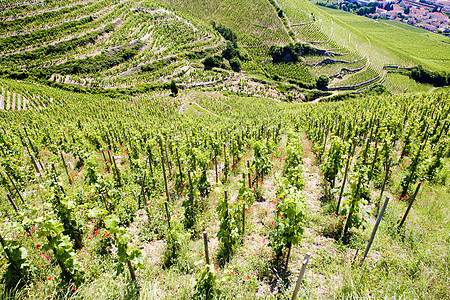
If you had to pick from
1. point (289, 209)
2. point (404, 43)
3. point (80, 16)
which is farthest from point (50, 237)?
point (404, 43)

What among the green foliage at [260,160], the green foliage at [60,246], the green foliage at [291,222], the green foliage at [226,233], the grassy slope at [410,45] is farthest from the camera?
the grassy slope at [410,45]

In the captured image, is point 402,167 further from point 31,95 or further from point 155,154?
point 31,95

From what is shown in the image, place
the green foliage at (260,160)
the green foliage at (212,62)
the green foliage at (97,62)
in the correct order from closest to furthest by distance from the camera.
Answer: the green foliage at (260,160) → the green foliage at (97,62) → the green foliage at (212,62)

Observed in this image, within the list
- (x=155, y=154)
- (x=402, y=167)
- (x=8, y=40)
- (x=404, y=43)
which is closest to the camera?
(x=402, y=167)

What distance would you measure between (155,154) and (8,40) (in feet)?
277

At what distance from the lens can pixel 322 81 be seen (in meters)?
63.5

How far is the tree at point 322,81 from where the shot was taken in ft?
208

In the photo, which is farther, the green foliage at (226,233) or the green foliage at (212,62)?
the green foliage at (212,62)

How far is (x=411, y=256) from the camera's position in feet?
15.3

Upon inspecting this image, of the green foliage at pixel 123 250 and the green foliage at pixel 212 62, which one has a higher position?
the green foliage at pixel 123 250

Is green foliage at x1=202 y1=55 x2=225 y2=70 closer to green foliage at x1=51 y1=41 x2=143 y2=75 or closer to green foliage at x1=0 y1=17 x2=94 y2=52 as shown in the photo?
green foliage at x1=51 y1=41 x2=143 y2=75

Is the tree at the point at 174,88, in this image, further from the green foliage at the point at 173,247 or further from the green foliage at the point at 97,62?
the green foliage at the point at 173,247

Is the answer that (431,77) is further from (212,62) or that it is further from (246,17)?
(246,17)

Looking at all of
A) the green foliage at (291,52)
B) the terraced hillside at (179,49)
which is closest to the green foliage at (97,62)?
the terraced hillside at (179,49)
